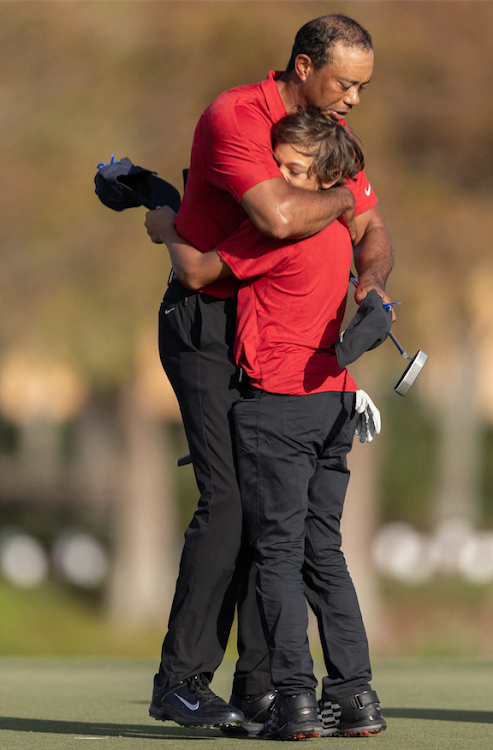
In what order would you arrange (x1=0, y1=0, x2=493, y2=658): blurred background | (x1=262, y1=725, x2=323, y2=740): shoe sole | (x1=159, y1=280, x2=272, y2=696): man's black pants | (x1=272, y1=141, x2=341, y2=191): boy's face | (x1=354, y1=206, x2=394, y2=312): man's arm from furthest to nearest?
(x1=0, y1=0, x2=493, y2=658): blurred background, (x1=354, y1=206, x2=394, y2=312): man's arm, (x1=159, y1=280, x2=272, y2=696): man's black pants, (x1=272, y1=141, x2=341, y2=191): boy's face, (x1=262, y1=725, x2=323, y2=740): shoe sole

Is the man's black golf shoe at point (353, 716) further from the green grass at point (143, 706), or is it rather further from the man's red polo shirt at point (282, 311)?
the man's red polo shirt at point (282, 311)

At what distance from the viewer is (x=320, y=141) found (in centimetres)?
327

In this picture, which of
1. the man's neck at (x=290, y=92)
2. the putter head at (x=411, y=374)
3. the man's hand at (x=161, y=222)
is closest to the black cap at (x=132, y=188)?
the man's hand at (x=161, y=222)

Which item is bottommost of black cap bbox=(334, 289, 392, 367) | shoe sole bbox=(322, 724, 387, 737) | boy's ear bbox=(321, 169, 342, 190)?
shoe sole bbox=(322, 724, 387, 737)

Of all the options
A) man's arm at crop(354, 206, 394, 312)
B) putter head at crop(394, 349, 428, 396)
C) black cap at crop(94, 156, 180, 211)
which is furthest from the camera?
black cap at crop(94, 156, 180, 211)

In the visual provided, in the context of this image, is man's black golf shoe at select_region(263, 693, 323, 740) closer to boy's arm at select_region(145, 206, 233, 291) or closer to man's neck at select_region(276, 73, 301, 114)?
boy's arm at select_region(145, 206, 233, 291)

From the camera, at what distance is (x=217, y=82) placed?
1166 centimetres

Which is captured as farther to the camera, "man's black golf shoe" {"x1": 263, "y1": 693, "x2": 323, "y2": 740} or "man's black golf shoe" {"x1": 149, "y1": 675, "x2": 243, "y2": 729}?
"man's black golf shoe" {"x1": 149, "y1": 675, "x2": 243, "y2": 729}

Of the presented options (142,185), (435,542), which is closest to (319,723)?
(142,185)

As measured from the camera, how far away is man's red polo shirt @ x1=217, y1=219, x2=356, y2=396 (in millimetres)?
3260

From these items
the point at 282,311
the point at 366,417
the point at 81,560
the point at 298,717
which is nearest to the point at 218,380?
the point at 282,311

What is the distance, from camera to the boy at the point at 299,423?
3.21m

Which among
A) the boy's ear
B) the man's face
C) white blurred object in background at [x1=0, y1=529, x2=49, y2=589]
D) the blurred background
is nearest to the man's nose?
the man's face

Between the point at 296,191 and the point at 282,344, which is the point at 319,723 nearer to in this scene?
the point at 282,344
